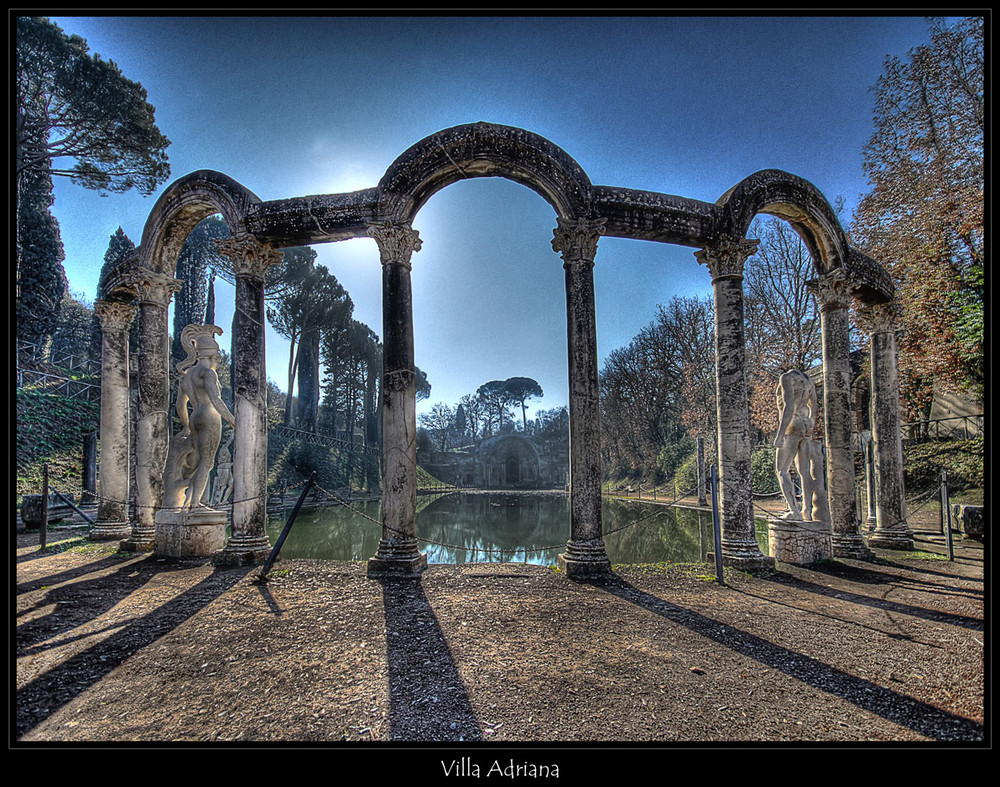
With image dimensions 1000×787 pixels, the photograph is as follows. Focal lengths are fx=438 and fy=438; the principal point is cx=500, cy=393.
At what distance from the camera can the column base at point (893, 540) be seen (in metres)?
7.06

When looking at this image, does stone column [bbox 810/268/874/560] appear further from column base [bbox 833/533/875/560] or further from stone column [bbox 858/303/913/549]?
stone column [bbox 858/303/913/549]

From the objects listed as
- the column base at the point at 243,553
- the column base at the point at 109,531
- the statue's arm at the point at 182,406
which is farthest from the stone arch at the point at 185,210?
the column base at the point at 109,531

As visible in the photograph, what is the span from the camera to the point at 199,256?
2062 centimetres

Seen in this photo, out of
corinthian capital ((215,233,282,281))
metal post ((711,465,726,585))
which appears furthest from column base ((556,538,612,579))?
corinthian capital ((215,233,282,281))

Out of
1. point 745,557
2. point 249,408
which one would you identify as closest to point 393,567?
point 249,408

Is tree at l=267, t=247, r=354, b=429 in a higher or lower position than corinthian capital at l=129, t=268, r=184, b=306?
higher

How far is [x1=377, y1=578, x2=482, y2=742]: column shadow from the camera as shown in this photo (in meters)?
2.24

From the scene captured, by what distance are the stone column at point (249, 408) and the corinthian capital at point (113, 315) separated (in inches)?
130

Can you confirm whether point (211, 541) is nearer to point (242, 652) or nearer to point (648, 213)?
point (242, 652)

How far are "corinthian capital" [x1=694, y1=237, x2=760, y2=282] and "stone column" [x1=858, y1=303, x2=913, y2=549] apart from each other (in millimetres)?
3222

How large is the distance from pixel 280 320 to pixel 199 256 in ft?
17.0

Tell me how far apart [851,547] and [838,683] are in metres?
4.85

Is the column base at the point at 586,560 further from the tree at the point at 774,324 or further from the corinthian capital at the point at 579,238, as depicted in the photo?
the tree at the point at 774,324
